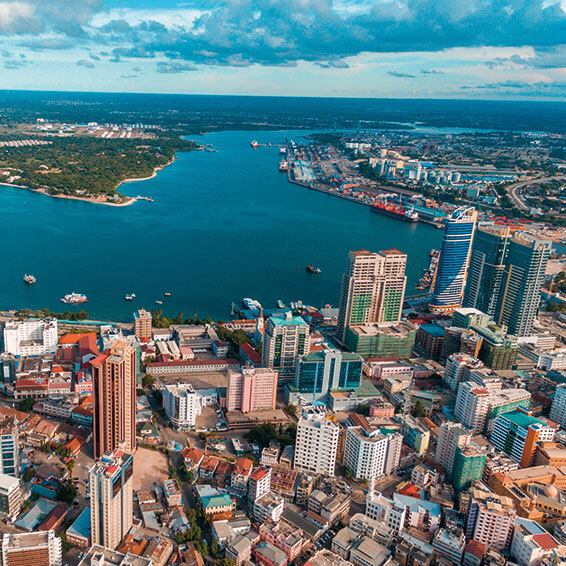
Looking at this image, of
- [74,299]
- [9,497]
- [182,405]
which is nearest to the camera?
[9,497]

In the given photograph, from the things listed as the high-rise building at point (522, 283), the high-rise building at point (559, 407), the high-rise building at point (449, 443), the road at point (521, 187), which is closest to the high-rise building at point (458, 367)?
the high-rise building at point (559, 407)

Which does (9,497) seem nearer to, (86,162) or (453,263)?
(453,263)

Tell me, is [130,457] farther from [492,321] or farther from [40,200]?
[40,200]

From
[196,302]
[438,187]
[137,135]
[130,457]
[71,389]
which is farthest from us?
[137,135]

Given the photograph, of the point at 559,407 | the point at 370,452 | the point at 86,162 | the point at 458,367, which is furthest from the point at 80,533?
the point at 86,162

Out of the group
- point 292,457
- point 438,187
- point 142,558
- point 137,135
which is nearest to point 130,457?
point 142,558
